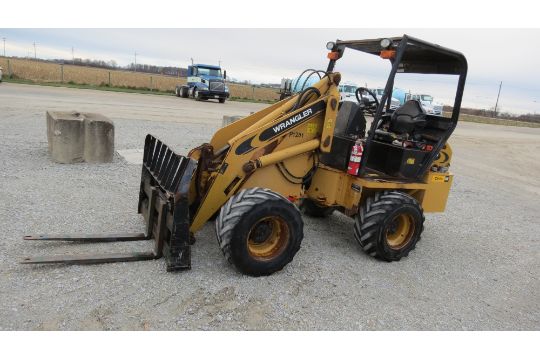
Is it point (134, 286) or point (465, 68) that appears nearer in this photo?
point (134, 286)

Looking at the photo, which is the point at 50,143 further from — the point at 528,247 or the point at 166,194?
the point at 528,247

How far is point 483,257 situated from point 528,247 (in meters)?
1.15

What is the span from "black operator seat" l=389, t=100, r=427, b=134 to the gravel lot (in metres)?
1.60

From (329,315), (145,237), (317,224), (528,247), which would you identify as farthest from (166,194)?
(528,247)

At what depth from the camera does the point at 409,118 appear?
5457mm

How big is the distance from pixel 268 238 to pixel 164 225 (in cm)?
106

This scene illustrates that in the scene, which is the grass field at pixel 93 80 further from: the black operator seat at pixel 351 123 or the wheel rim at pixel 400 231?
the wheel rim at pixel 400 231

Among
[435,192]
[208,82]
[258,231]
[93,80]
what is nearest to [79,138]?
[258,231]

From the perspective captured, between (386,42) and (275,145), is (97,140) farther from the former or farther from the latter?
(386,42)

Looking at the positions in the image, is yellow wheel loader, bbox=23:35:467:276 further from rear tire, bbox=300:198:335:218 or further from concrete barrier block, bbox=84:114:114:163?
concrete barrier block, bbox=84:114:114:163

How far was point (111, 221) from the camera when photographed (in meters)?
5.31

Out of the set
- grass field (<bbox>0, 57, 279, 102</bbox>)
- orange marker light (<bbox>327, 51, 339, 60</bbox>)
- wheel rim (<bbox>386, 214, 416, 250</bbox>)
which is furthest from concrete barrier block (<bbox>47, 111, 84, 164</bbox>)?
grass field (<bbox>0, 57, 279, 102</bbox>)

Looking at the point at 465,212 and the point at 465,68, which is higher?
the point at 465,68

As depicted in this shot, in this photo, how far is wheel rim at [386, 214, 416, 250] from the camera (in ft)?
16.6
